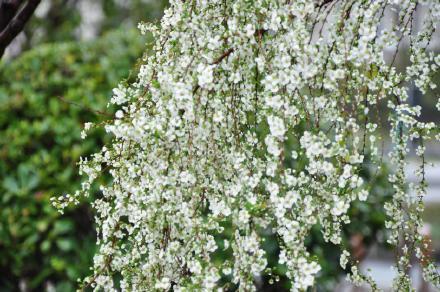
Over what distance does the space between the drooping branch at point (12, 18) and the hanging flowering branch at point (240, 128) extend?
660mm

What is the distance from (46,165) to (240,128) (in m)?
2.13

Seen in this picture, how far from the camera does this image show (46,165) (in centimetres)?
395

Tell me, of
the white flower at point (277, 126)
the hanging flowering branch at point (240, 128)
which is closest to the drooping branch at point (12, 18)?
the hanging flowering branch at point (240, 128)

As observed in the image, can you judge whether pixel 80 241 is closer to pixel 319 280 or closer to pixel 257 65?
pixel 319 280

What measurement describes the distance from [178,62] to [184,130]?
0.21 m

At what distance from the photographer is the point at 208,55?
6.25ft

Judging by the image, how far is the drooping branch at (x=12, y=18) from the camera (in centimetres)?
251

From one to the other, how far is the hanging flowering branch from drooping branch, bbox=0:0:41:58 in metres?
0.66

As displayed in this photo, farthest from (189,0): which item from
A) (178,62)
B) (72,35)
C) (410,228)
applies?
(72,35)

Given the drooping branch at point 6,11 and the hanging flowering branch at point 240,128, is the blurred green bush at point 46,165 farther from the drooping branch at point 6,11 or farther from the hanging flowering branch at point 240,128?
the hanging flowering branch at point 240,128

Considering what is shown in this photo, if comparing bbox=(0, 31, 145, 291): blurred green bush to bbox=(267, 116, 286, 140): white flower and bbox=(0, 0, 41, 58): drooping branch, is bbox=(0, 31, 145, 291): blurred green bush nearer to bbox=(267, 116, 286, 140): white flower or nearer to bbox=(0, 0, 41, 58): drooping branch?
bbox=(0, 0, 41, 58): drooping branch

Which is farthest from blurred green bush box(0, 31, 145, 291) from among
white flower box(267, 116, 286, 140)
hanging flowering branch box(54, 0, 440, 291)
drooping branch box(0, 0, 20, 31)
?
white flower box(267, 116, 286, 140)

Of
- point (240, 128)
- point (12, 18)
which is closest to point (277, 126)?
point (240, 128)

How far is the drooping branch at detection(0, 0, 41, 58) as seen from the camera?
2510mm
